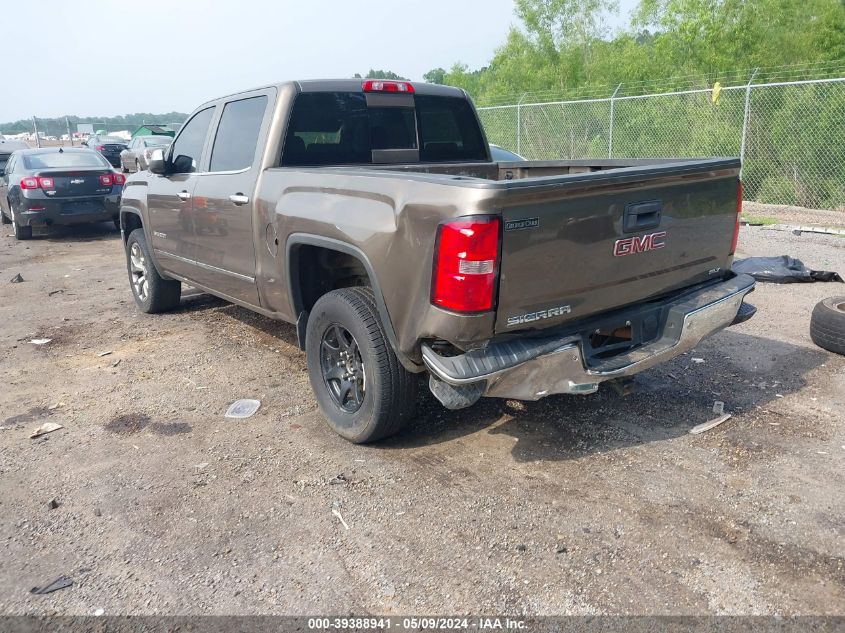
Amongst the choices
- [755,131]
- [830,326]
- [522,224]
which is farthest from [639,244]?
[755,131]

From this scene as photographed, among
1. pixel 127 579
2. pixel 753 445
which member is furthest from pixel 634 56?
pixel 127 579

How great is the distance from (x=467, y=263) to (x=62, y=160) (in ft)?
39.3

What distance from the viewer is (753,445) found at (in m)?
3.69

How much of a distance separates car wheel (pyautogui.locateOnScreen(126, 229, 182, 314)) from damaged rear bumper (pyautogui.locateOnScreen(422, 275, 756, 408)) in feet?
14.3

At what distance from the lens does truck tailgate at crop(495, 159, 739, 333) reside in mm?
2959

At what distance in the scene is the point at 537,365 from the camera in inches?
121

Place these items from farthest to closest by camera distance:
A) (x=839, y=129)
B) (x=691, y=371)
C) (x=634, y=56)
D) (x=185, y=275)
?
(x=634, y=56)
(x=839, y=129)
(x=185, y=275)
(x=691, y=371)

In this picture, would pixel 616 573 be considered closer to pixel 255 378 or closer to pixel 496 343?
pixel 496 343

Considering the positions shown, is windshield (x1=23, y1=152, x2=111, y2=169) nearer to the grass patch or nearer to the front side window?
the front side window

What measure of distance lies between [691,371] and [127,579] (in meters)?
3.76

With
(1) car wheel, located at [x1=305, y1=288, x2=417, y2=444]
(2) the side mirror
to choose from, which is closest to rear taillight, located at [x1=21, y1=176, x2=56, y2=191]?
(2) the side mirror

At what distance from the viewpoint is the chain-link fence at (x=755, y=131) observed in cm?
1198

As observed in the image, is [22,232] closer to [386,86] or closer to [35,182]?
[35,182]

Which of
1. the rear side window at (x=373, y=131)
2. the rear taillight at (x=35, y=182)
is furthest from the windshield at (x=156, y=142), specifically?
the rear side window at (x=373, y=131)
